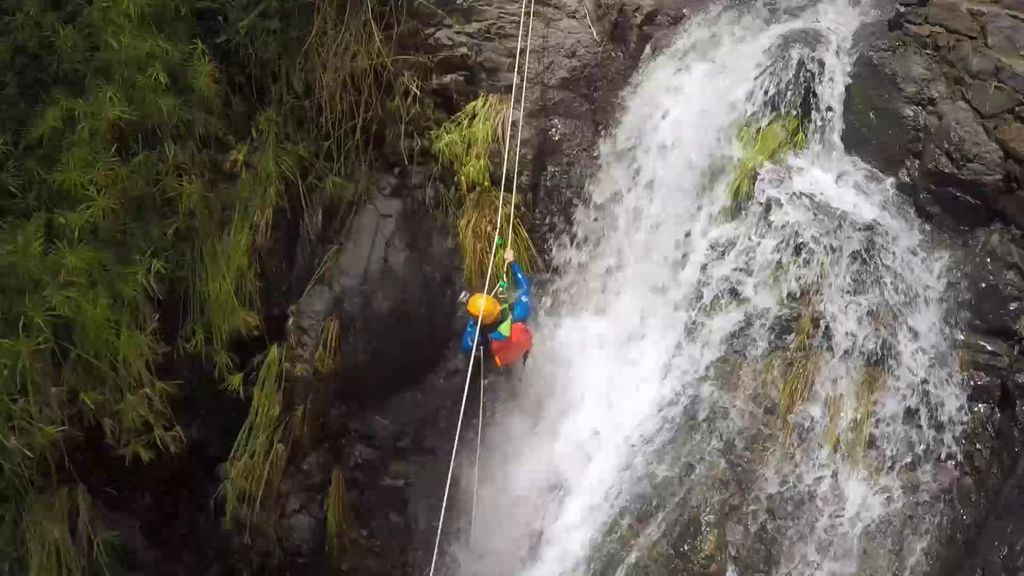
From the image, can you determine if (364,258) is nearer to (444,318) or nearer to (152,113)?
(444,318)

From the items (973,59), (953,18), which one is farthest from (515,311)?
(953,18)

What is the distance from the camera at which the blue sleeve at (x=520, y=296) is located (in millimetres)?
3324

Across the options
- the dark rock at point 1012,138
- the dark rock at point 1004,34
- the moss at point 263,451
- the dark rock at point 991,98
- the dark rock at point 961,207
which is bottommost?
the moss at point 263,451

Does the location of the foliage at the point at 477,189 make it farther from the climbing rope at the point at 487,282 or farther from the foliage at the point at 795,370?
the foliage at the point at 795,370

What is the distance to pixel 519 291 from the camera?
11.0 feet

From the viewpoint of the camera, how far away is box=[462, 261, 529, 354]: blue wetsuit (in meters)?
3.25

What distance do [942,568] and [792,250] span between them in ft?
4.65

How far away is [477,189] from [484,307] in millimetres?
627

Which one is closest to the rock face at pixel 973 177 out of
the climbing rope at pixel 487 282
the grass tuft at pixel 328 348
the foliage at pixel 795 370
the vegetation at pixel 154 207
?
the foliage at pixel 795 370

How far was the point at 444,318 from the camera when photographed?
347 centimetres

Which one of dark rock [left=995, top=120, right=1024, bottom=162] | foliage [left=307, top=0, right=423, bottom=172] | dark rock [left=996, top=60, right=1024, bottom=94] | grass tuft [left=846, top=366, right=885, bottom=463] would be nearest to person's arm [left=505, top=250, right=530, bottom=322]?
foliage [left=307, top=0, right=423, bottom=172]

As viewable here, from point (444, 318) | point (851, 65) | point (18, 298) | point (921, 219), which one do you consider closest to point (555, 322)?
point (444, 318)

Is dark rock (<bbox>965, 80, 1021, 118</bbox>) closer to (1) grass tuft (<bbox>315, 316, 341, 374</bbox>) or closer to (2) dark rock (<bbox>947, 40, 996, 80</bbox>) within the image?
(2) dark rock (<bbox>947, 40, 996, 80</bbox>)

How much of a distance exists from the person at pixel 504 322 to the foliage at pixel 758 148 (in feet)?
3.51
